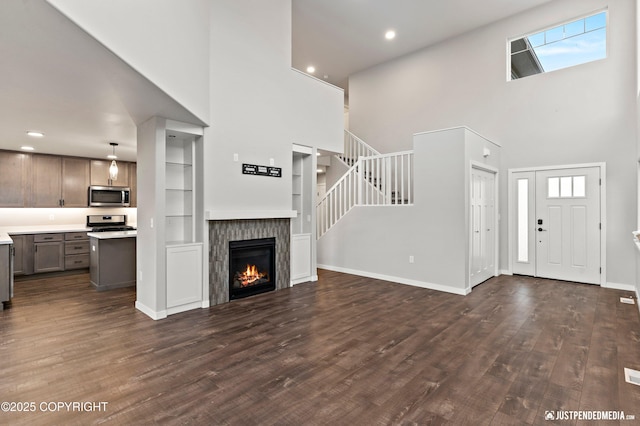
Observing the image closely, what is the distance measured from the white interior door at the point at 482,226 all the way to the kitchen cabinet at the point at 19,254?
8.23 m

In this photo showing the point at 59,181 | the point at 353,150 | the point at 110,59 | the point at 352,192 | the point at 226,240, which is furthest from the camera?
the point at 353,150

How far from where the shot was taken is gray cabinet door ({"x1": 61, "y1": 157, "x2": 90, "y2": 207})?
6938mm

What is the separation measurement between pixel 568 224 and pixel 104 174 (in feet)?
32.2

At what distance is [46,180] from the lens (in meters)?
6.75

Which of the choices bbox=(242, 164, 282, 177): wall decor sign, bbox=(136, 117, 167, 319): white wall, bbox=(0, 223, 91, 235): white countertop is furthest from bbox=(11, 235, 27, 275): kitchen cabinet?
bbox=(242, 164, 282, 177): wall decor sign

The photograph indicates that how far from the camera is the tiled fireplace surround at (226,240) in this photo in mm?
4504

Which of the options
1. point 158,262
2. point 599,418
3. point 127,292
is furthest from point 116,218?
point 599,418

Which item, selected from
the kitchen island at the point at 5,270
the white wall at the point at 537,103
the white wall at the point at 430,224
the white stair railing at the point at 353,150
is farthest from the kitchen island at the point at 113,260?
the white wall at the point at 537,103

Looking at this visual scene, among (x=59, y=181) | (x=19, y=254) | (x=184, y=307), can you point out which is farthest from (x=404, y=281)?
(x=59, y=181)

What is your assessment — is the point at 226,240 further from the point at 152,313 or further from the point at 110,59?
the point at 110,59

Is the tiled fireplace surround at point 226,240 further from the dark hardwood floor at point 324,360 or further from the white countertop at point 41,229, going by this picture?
the white countertop at point 41,229

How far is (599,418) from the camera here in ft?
6.91

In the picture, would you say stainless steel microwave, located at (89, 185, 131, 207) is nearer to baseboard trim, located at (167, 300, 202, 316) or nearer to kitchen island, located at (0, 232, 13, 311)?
kitchen island, located at (0, 232, 13, 311)

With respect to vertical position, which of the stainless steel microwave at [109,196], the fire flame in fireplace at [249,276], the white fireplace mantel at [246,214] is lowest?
the fire flame in fireplace at [249,276]
